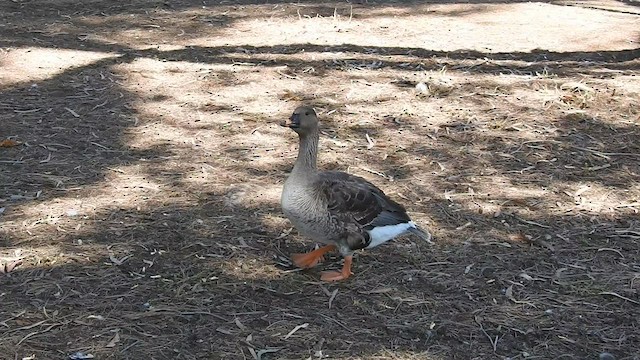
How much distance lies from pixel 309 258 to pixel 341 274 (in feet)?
0.69

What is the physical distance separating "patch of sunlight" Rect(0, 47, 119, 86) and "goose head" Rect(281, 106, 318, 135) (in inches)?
→ 142

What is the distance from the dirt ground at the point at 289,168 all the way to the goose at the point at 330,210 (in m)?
0.21

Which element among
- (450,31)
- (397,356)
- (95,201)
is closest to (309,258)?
(397,356)

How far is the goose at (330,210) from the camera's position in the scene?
420 centimetres

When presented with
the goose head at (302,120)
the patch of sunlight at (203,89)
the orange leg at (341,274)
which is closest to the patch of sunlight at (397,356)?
the orange leg at (341,274)

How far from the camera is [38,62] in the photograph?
7.39m

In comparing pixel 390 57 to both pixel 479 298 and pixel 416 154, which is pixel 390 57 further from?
pixel 479 298

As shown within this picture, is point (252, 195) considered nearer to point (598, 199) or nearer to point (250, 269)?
point (250, 269)

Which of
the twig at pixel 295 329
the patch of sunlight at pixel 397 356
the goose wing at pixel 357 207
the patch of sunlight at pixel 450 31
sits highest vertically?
the patch of sunlight at pixel 450 31

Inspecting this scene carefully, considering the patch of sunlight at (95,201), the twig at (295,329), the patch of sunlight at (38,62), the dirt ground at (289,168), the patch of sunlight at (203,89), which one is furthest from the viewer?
the patch of sunlight at (38,62)

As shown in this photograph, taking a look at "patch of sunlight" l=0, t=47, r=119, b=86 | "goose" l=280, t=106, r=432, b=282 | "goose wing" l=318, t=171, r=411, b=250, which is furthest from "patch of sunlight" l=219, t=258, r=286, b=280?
"patch of sunlight" l=0, t=47, r=119, b=86

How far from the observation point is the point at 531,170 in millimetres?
5738

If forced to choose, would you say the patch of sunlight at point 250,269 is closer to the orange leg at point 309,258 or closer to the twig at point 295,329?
the orange leg at point 309,258

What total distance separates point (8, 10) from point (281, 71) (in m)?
3.60
